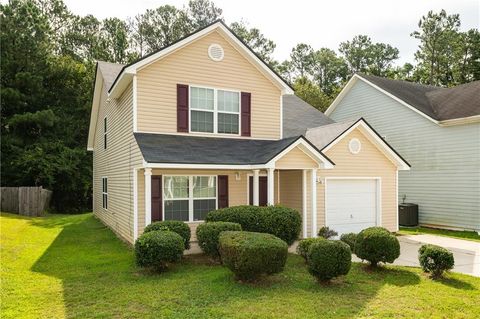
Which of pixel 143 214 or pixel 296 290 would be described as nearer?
pixel 296 290

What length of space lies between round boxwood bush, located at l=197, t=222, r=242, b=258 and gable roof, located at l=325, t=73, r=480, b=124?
12.5 meters

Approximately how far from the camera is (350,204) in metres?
14.1

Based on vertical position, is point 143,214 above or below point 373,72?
below

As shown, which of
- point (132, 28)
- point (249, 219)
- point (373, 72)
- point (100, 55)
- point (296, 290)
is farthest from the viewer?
point (373, 72)

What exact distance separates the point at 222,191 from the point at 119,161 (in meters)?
4.16

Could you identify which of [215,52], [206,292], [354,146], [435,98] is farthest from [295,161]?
[435,98]

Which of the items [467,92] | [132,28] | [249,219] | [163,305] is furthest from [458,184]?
[132,28]

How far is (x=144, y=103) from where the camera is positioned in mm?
11609

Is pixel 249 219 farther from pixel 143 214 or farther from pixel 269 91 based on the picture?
pixel 269 91

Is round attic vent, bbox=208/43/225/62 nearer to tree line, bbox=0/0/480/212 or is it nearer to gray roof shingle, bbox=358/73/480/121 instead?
gray roof shingle, bbox=358/73/480/121

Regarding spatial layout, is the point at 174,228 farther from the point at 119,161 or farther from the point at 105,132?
the point at 105,132

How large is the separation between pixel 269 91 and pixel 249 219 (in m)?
5.54

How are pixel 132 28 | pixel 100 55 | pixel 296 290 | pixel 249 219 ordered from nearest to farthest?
pixel 296 290 → pixel 249 219 → pixel 100 55 → pixel 132 28

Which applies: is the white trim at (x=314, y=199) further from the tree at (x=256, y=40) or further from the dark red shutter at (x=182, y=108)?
the tree at (x=256, y=40)
